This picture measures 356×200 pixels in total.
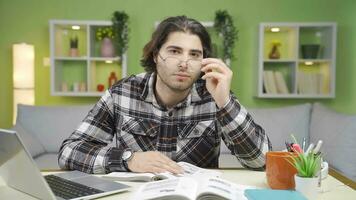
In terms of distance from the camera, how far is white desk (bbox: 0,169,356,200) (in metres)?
0.95

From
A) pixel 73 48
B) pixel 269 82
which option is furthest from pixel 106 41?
pixel 269 82

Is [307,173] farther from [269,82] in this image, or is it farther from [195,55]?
[269,82]

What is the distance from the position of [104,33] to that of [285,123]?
6.39ft

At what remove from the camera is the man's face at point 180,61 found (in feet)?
4.70

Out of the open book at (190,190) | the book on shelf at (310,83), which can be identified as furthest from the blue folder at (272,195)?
the book on shelf at (310,83)

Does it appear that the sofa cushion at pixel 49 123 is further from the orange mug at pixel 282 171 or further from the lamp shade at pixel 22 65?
the orange mug at pixel 282 171

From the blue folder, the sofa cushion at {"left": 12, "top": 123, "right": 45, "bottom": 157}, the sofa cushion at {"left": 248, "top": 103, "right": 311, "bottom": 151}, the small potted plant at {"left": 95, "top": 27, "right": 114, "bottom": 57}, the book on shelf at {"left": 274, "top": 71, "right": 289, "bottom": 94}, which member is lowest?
the sofa cushion at {"left": 12, "top": 123, "right": 45, "bottom": 157}

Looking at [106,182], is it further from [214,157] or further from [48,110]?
[48,110]

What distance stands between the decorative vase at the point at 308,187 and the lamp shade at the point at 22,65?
Answer: 3.33 metres

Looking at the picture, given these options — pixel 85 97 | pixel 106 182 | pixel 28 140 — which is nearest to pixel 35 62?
pixel 85 97

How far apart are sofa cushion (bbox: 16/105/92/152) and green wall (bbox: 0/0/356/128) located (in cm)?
78

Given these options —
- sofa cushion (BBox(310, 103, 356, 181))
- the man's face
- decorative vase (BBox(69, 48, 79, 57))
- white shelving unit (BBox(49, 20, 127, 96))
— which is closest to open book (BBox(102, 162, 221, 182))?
the man's face

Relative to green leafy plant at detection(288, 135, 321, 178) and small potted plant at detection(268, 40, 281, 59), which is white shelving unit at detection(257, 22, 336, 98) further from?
green leafy plant at detection(288, 135, 321, 178)

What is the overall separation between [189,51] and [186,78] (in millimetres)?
103
